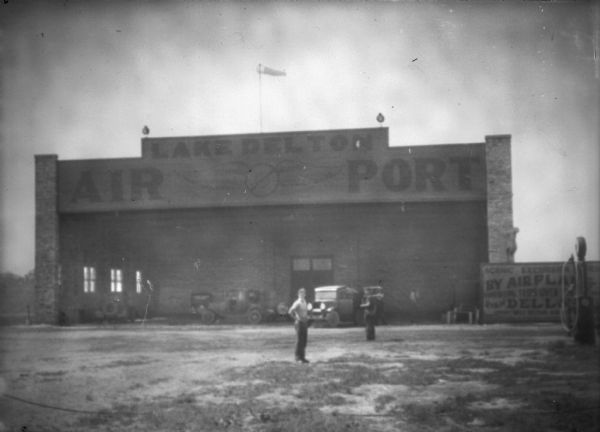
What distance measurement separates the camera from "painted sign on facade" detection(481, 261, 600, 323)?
19.0 m

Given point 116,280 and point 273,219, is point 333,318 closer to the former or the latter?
point 273,219

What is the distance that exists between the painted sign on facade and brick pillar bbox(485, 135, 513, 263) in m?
4.79

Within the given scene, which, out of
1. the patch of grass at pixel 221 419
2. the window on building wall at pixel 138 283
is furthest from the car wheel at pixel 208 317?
the patch of grass at pixel 221 419

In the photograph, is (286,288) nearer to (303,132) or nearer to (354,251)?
(354,251)

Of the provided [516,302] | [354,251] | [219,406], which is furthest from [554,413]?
[354,251]

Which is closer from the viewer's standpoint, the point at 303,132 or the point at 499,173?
the point at 499,173

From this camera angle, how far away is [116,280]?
29.8 metres

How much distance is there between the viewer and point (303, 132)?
89.6ft

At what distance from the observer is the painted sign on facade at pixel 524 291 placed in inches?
749

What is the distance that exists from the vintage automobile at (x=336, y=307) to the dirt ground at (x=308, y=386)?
5.93 m

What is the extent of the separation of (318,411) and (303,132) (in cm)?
1978

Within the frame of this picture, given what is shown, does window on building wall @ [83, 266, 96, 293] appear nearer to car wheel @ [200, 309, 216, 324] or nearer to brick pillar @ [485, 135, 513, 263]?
car wheel @ [200, 309, 216, 324]

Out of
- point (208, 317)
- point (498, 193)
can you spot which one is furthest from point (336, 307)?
point (498, 193)

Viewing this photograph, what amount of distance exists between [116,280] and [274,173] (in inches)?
383
